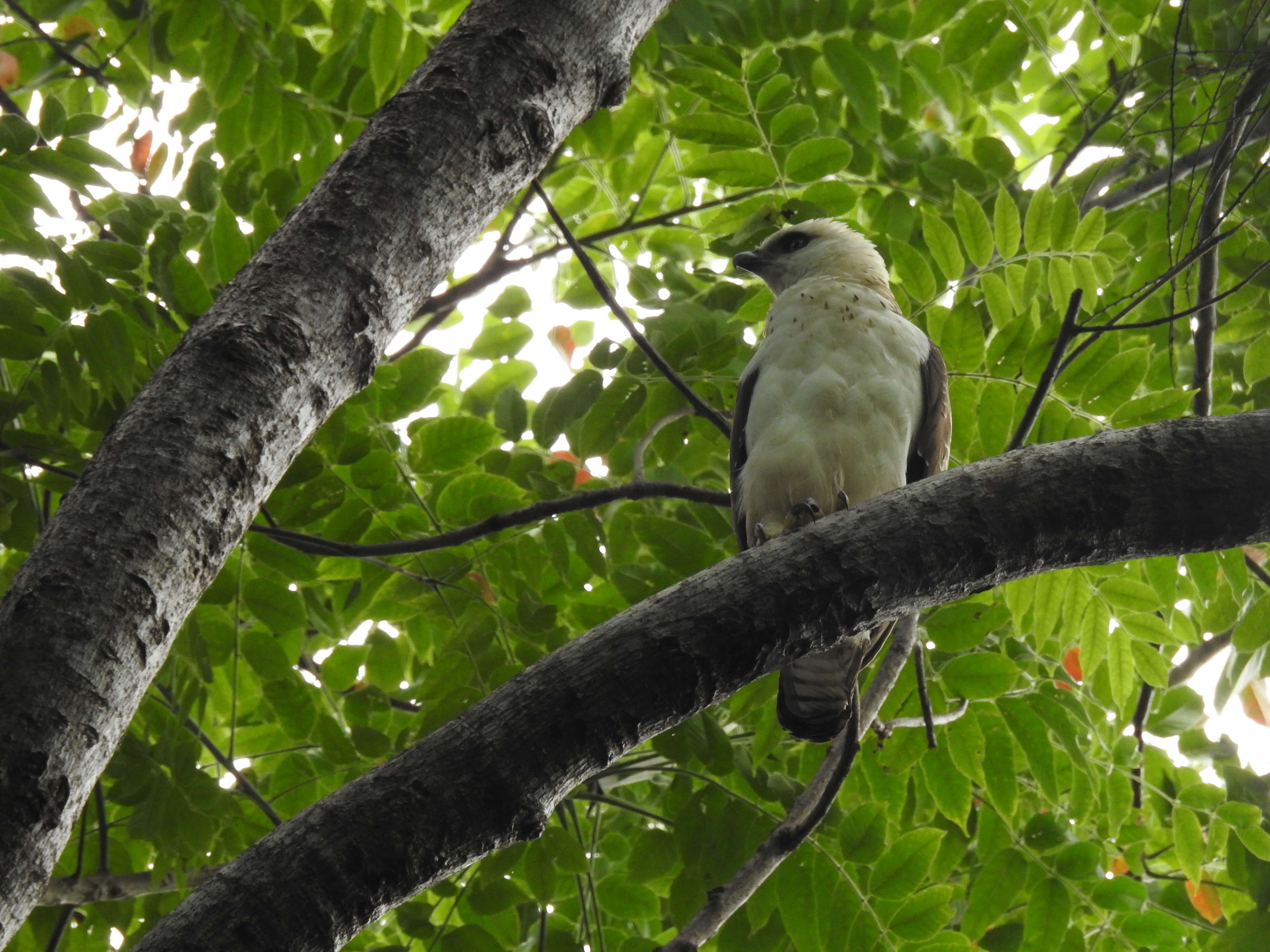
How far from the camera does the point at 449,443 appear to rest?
3.10 metres

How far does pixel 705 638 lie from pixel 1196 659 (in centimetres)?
460

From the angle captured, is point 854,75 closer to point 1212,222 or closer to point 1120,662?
point 1212,222

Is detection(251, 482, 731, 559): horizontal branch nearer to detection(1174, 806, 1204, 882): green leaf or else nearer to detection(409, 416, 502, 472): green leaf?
detection(409, 416, 502, 472): green leaf

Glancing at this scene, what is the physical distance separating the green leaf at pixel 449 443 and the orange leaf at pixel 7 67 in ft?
7.16

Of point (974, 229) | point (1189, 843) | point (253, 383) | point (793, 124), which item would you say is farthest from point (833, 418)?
point (253, 383)

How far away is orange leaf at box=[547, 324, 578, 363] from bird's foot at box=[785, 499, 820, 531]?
169 centimetres

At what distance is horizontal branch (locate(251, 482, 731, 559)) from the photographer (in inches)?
101

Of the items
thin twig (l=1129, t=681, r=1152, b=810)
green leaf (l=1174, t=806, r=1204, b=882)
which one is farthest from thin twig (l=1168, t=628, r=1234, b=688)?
green leaf (l=1174, t=806, r=1204, b=882)

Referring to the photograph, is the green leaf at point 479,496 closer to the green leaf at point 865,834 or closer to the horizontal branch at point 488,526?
the horizontal branch at point 488,526

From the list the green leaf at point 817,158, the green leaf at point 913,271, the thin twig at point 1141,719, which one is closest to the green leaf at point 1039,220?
the green leaf at point 913,271

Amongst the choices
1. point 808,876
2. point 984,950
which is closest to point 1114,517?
point 808,876

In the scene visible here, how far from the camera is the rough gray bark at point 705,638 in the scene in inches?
48.3

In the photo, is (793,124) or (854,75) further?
(854,75)

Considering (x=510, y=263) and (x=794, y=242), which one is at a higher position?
(x=510, y=263)
